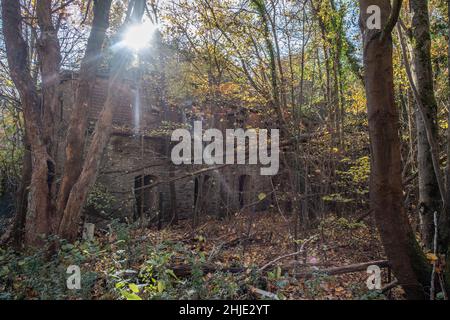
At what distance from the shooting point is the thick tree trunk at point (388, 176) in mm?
3143

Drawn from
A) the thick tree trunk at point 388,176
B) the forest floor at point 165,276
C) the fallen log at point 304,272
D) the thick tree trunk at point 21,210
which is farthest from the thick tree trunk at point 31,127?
the thick tree trunk at point 388,176

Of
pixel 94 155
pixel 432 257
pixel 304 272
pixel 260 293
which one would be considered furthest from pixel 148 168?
pixel 432 257

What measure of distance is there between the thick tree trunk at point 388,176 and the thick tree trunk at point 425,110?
1.02m

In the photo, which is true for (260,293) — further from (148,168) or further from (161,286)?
(148,168)

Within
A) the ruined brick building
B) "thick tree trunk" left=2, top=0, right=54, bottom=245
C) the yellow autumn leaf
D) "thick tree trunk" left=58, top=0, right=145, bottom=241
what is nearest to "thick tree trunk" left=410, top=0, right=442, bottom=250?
the yellow autumn leaf

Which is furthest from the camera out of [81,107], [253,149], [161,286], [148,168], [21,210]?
[148,168]

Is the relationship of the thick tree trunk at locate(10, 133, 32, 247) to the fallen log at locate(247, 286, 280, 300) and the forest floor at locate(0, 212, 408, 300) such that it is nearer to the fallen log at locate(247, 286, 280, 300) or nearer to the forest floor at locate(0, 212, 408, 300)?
the forest floor at locate(0, 212, 408, 300)

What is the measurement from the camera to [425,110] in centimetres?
A: 393

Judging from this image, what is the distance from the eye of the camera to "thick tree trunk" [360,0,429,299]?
3143 millimetres

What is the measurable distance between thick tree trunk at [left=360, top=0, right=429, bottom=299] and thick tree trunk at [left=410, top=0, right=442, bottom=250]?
1.02 m

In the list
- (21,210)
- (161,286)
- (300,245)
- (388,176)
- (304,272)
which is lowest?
(300,245)

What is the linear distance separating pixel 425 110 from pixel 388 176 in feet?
4.63
